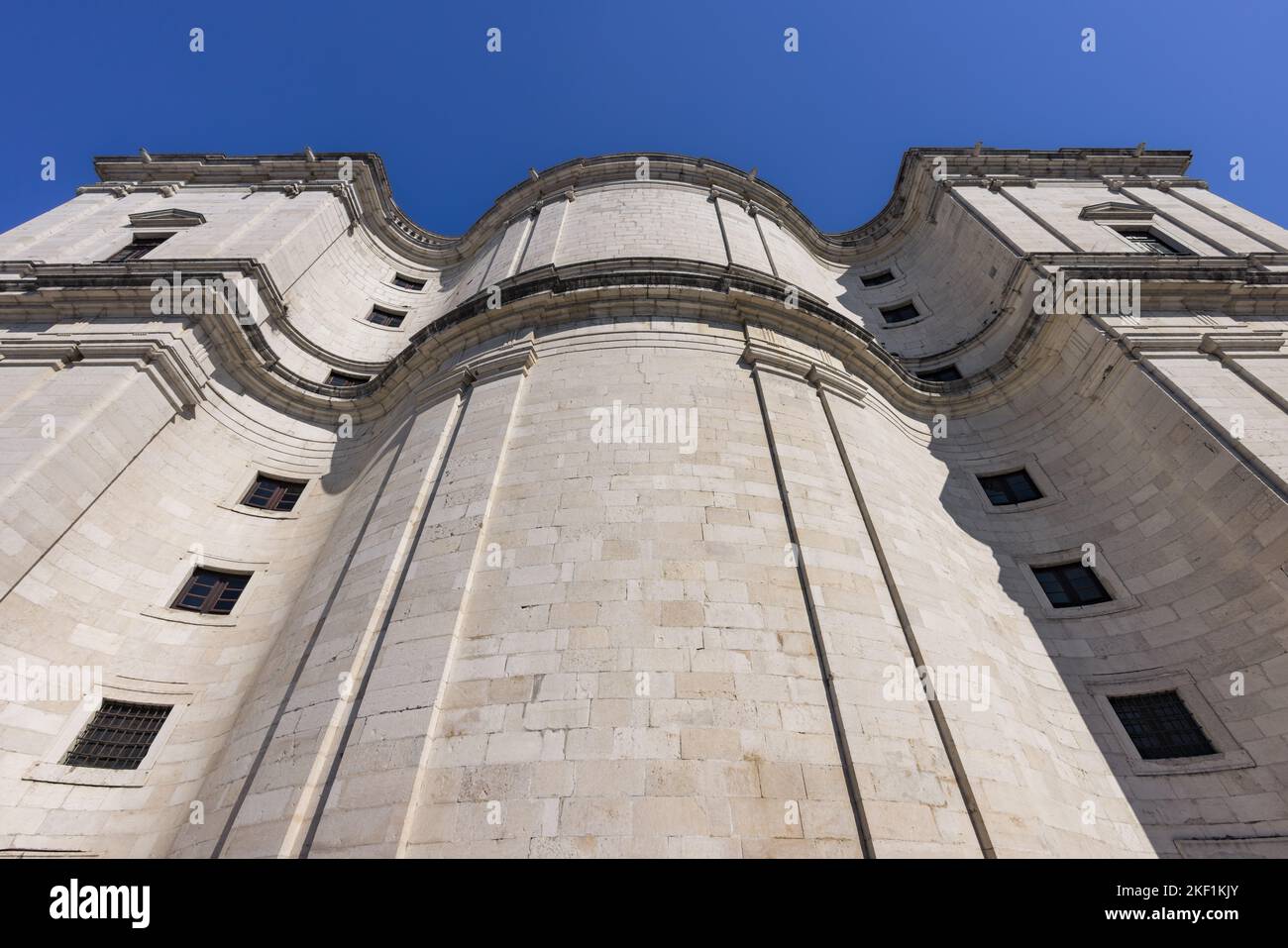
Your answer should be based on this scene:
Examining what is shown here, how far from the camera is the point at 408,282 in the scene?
28344 millimetres

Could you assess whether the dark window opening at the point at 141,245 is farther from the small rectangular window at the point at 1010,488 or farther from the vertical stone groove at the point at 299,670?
the small rectangular window at the point at 1010,488

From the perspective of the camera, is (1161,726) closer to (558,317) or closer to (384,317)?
(558,317)

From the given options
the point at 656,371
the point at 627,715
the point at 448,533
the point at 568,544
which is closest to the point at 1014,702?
the point at 627,715

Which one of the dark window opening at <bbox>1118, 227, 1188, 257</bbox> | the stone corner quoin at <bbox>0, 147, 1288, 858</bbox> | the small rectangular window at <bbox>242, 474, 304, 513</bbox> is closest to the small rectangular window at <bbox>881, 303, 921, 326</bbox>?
the stone corner quoin at <bbox>0, 147, 1288, 858</bbox>

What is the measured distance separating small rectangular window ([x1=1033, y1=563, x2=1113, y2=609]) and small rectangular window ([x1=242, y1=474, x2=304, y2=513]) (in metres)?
20.3

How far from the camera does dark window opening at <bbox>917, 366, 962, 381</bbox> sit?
21.3 meters

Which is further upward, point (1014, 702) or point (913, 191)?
point (913, 191)

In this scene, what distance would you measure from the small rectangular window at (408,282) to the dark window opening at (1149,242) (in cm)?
3060

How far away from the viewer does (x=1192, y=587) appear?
39.5ft

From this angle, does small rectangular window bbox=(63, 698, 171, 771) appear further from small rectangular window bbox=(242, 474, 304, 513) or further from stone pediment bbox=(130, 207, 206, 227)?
stone pediment bbox=(130, 207, 206, 227)

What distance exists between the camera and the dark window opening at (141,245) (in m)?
20.8

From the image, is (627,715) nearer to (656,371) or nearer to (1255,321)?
(656,371)

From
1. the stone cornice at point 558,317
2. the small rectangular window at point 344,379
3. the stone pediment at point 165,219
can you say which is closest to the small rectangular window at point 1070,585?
the stone cornice at point 558,317
